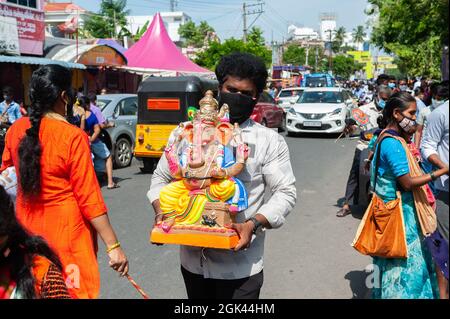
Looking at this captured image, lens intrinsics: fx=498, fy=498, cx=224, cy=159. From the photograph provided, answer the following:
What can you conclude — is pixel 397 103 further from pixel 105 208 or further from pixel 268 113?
pixel 268 113

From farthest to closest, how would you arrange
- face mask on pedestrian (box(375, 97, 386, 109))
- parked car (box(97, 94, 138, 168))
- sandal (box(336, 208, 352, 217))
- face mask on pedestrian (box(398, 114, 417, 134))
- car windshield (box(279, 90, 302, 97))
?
1. car windshield (box(279, 90, 302, 97))
2. parked car (box(97, 94, 138, 168))
3. sandal (box(336, 208, 352, 217))
4. face mask on pedestrian (box(375, 97, 386, 109))
5. face mask on pedestrian (box(398, 114, 417, 134))

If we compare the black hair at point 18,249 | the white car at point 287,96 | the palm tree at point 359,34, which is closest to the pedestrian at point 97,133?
the black hair at point 18,249

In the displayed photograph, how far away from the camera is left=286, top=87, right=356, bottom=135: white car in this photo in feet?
49.5

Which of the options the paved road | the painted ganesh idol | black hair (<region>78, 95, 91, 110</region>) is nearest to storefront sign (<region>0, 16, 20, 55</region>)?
black hair (<region>78, 95, 91, 110</region>)

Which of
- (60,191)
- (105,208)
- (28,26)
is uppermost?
(28,26)

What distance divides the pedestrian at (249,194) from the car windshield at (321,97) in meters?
14.1

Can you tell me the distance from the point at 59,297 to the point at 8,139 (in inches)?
53.0

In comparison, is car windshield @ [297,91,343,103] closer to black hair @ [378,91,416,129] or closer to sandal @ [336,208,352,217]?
sandal @ [336,208,352,217]

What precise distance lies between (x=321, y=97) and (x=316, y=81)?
1493cm

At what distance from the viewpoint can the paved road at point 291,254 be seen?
168 inches

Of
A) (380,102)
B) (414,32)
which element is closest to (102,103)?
(380,102)

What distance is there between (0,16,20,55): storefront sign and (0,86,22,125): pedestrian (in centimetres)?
489

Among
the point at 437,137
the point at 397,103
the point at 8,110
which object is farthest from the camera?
the point at 8,110

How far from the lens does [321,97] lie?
645 inches
